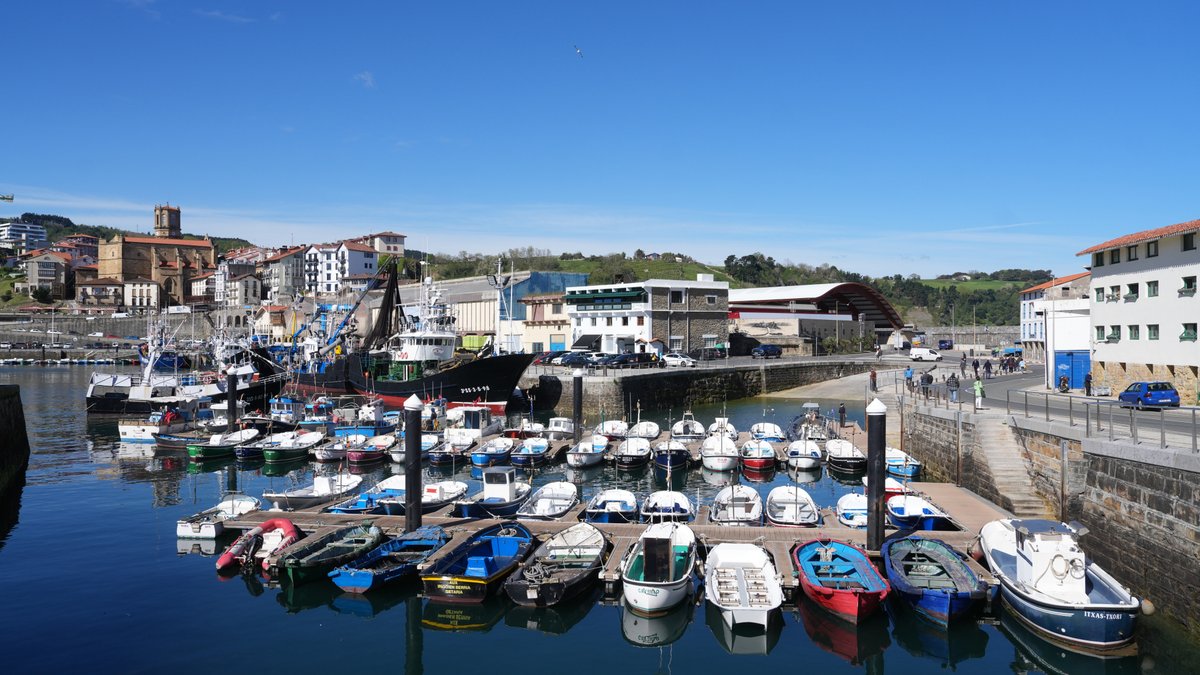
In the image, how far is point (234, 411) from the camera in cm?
4450

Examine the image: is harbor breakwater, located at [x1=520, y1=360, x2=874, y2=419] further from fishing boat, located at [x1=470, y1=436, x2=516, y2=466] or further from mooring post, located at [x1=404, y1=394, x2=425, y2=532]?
mooring post, located at [x1=404, y1=394, x2=425, y2=532]

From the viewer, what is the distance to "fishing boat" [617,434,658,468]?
118 feet

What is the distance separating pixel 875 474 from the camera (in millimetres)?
19938

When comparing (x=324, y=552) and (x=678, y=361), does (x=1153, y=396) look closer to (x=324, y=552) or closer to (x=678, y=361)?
(x=324, y=552)

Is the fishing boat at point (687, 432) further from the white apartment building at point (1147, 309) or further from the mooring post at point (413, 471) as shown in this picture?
the mooring post at point (413, 471)

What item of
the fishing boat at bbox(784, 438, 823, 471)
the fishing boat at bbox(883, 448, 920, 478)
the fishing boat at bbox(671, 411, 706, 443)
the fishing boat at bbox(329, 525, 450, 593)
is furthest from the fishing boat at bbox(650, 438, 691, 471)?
the fishing boat at bbox(329, 525, 450, 593)

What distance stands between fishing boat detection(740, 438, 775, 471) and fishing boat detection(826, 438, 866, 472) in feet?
8.36

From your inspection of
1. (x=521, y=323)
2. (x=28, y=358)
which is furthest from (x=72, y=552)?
(x=28, y=358)

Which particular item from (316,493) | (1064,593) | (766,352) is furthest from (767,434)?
(766,352)

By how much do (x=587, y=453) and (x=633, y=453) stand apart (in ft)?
6.74

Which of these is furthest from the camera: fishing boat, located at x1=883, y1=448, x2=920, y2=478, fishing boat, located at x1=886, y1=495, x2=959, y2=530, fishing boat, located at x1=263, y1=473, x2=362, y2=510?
fishing boat, located at x1=883, y1=448, x2=920, y2=478

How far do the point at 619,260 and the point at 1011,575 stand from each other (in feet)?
462

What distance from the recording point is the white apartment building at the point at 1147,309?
31.8 metres

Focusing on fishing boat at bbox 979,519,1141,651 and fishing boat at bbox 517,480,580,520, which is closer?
fishing boat at bbox 979,519,1141,651
